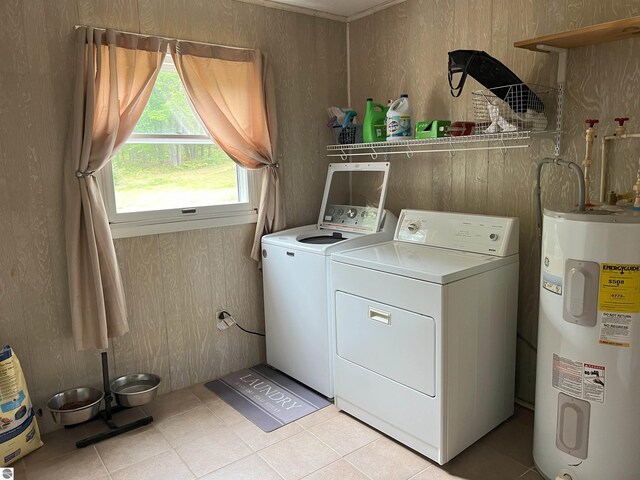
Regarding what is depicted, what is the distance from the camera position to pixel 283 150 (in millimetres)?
3129

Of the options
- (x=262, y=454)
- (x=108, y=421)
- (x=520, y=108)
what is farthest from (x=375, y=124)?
(x=108, y=421)

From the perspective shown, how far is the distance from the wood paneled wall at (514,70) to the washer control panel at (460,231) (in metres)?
0.22

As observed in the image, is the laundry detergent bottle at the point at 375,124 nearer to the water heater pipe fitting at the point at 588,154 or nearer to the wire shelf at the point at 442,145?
the wire shelf at the point at 442,145

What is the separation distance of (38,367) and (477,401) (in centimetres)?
214

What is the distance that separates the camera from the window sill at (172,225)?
8.57 feet

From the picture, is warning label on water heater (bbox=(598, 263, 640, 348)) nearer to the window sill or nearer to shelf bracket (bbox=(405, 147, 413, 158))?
shelf bracket (bbox=(405, 147, 413, 158))

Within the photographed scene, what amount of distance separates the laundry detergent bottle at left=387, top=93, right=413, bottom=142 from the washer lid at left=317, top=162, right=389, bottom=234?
0.23 meters

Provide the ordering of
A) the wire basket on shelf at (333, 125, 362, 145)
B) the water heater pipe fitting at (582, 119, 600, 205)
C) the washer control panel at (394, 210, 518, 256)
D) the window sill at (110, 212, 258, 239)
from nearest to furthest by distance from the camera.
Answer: the water heater pipe fitting at (582, 119, 600, 205), the washer control panel at (394, 210, 518, 256), the window sill at (110, 212, 258, 239), the wire basket on shelf at (333, 125, 362, 145)

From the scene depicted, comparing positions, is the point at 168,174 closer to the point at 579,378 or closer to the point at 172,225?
the point at 172,225

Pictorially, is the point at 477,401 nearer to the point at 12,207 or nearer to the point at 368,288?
the point at 368,288

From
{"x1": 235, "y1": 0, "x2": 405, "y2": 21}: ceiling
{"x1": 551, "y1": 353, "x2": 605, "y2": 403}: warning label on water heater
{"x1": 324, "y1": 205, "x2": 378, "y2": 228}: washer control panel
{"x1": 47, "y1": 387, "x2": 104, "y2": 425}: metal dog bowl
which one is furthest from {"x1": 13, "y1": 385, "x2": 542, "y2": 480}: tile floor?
{"x1": 235, "y1": 0, "x2": 405, "y2": 21}: ceiling

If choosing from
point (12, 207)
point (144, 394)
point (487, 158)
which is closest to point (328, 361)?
point (144, 394)

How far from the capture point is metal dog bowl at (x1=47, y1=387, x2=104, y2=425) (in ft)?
7.62

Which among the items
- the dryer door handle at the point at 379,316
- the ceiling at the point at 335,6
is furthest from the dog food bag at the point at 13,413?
the ceiling at the point at 335,6
